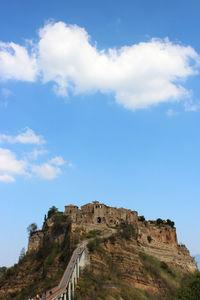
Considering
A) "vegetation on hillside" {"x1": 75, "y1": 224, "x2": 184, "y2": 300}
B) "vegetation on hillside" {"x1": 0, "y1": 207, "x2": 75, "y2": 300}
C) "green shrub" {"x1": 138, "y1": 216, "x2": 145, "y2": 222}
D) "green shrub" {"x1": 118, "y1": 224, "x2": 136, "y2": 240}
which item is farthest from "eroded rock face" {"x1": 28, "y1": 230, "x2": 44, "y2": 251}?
"green shrub" {"x1": 138, "y1": 216, "x2": 145, "y2": 222}

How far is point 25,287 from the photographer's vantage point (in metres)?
45.8

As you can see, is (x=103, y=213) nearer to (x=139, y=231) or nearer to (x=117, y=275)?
(x=139, y=231)

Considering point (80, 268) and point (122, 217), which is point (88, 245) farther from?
point (122, 217)

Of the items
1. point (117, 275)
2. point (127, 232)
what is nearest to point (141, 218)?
point (127, 232)

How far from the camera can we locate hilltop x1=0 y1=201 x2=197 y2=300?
130 ft

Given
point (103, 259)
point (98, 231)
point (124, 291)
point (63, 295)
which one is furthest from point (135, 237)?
point (63, 295)

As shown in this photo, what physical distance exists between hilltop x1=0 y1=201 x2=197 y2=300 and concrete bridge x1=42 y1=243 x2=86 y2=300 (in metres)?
1.17

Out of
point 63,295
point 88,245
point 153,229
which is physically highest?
point 153,229

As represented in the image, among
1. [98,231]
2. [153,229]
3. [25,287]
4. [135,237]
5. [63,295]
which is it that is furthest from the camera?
[153,229]

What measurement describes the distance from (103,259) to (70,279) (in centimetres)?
1184

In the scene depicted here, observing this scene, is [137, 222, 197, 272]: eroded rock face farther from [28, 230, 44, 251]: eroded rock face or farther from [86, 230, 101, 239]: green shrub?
[28, 230, 44, 251]: eroded rock face

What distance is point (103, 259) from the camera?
43062mm

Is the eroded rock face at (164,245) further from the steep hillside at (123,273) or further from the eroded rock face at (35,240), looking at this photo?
the eroded rock face at (35,240)

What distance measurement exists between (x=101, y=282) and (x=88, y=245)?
6779 millimetres
